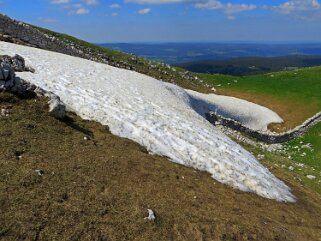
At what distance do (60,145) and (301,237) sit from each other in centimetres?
1151

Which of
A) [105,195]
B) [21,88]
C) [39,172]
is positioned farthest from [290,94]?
[39,172]

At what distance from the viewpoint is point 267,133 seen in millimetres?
51125

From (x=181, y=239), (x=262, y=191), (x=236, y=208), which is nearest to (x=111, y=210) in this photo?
(x=181, y=239)

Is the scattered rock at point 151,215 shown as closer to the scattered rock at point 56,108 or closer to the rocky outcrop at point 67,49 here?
the scattered rock at point 56,108

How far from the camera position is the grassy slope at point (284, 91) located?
5994cm

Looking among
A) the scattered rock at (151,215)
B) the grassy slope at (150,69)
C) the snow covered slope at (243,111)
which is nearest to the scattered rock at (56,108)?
the scattered rock at (151,215)

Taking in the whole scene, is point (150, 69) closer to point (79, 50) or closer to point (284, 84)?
point (79, 50)

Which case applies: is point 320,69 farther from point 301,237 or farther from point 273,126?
point 301,237

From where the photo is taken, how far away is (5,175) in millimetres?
14242

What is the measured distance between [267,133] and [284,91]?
19.4 metres

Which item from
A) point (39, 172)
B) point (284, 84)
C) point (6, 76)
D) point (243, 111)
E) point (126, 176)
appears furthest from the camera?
point (284, 84)

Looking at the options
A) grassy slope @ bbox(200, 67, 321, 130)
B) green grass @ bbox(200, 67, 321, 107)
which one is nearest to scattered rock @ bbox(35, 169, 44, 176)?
grassy slope @ bbox(200, 67, 321, 130)

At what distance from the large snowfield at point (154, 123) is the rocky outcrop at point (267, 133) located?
1334 cm

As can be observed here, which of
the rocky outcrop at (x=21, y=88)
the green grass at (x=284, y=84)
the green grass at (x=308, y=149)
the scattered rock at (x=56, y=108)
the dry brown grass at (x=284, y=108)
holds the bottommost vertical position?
the green grass at (x=308, y=149)
